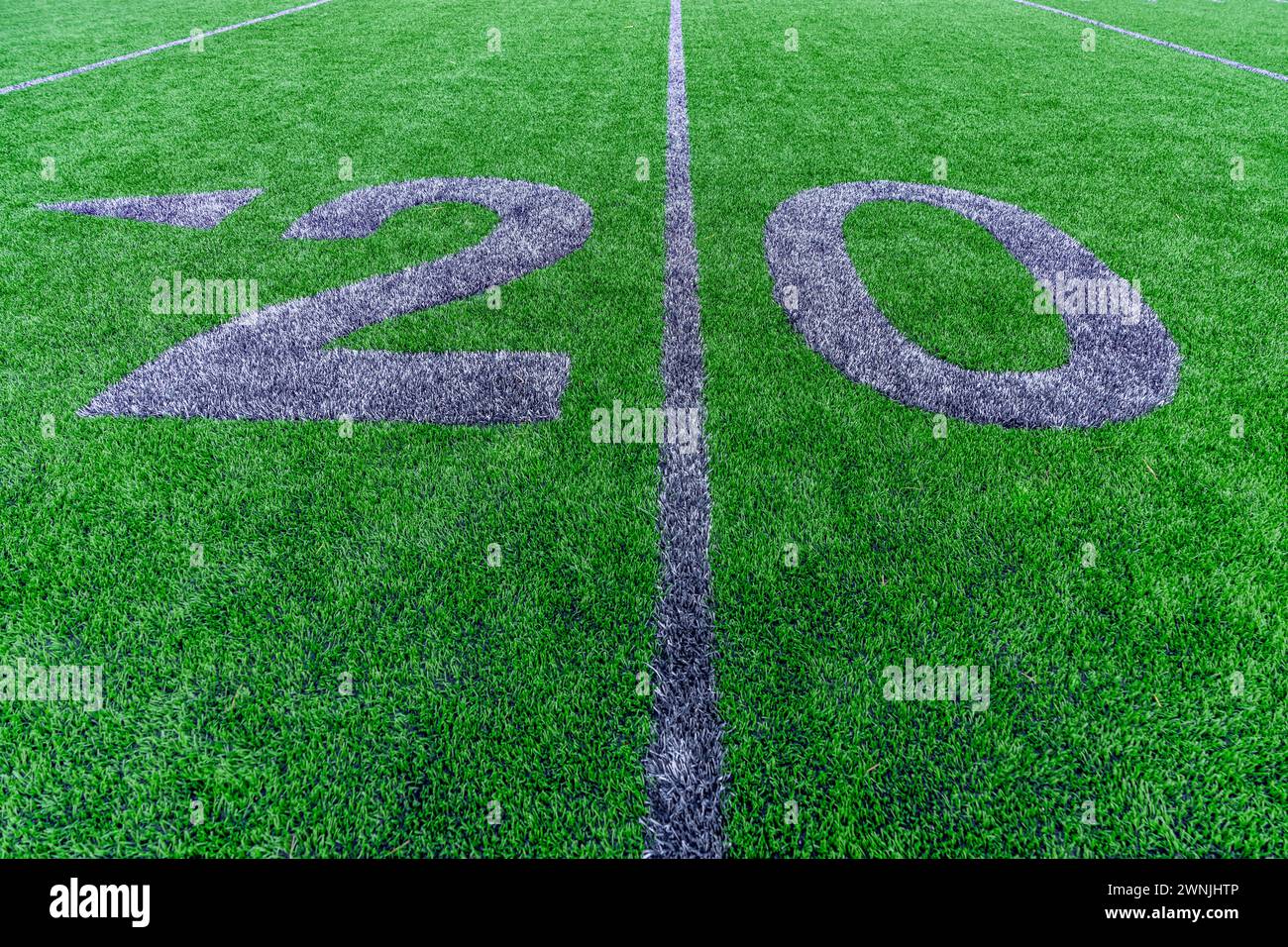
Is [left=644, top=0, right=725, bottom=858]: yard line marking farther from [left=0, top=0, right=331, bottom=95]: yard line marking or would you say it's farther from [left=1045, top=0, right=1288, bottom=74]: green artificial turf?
[left=1045, top=0, right=1288, bottom=74]: green artificial turf

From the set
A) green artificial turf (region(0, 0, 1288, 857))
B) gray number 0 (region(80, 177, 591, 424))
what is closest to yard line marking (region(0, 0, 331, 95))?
green artificial turf (region(0, 0, 1288, 857))

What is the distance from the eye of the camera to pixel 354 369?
259 centimetres

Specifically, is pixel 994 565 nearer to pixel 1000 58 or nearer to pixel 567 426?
pixel 567 426

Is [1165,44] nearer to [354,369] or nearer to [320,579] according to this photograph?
[354,369]

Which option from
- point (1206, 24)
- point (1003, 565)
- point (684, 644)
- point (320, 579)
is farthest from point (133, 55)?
point (1206, 24)

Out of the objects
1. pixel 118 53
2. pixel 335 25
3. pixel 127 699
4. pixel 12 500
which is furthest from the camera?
pixel 335 25

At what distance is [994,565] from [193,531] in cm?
235

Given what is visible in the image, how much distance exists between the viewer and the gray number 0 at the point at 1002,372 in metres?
2.40

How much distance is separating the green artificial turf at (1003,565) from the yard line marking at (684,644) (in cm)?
6

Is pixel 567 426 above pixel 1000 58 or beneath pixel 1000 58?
beneath

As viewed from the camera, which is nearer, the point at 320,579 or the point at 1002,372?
the point at 320,579

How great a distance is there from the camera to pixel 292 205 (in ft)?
12.8

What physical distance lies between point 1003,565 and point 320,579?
1927 millimetres
